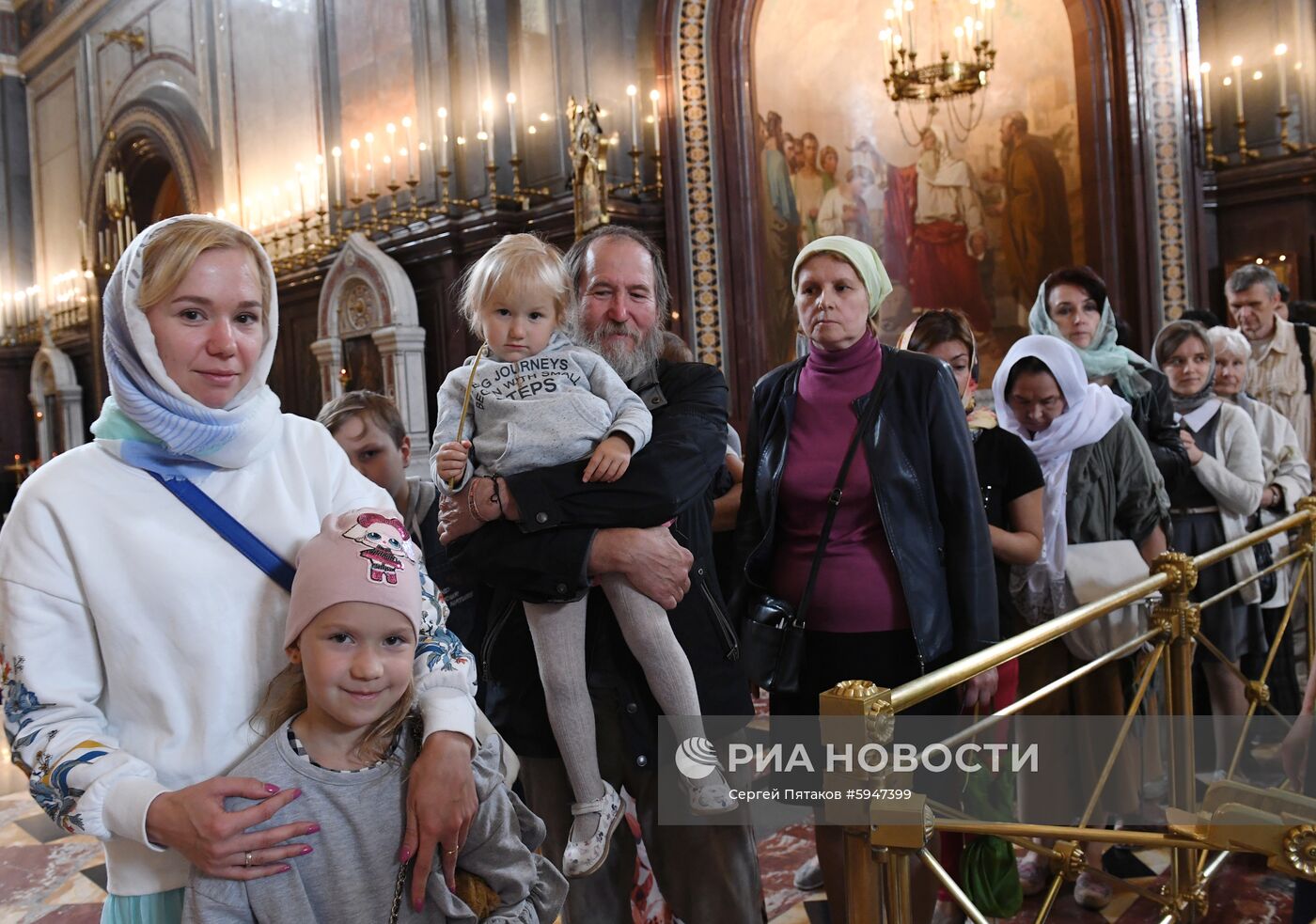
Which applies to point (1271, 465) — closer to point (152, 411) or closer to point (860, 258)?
point (860, 258)

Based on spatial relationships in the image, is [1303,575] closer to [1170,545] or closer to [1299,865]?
[1170,545]

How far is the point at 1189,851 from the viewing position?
2.61 metres

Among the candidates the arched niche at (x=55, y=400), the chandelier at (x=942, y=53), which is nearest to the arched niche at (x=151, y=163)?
the arched niche at (x=55, y=400)

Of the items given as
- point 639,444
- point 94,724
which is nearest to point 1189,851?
point 639,444

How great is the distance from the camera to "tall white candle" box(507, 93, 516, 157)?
25.0 feet

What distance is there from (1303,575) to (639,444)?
259cm

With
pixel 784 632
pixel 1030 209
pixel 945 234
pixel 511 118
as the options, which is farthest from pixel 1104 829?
pixel 945 234

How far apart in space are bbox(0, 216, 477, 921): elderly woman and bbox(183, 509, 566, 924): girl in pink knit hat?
34 mm

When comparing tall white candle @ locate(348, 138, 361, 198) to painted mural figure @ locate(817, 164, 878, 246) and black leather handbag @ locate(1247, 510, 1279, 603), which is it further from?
black leather handbag @ locate(1247, 510, 1279, 603)

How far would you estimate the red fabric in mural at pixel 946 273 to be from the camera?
8.50 metres

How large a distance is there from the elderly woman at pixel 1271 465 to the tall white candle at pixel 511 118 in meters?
5.16

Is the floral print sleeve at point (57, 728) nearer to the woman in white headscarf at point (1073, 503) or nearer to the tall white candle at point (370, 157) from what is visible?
the woman in white headscarf at point (1073, 503)

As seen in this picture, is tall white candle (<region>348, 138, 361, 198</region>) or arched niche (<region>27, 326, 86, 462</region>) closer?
tall white candle (<region>348, 138, 361, 198</region>)

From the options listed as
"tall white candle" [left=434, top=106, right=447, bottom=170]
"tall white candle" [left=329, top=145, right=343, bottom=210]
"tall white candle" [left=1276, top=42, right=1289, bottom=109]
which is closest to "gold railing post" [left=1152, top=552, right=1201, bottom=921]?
"tall white candle" [left=1276, top=42, right=1289, bottom=109]
